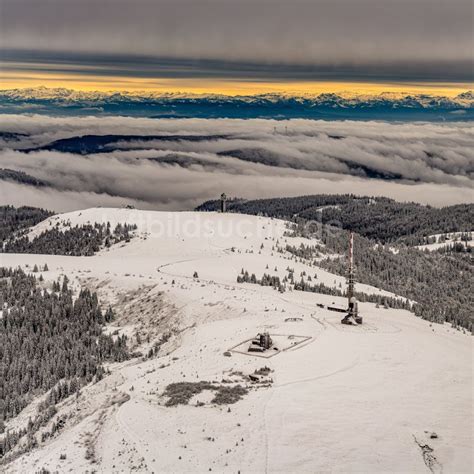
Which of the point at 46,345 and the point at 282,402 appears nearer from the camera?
the point at 282,402

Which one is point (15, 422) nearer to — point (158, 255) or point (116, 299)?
point (116, 299)

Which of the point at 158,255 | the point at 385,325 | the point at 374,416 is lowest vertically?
the point at 158,255

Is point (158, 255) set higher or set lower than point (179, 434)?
lower

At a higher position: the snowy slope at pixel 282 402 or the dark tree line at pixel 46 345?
the snowy slope at pixel 282 402

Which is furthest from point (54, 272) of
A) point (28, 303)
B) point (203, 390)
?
point (203, 390)

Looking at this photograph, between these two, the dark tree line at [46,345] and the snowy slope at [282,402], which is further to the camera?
the dark tree line at [46,345]
